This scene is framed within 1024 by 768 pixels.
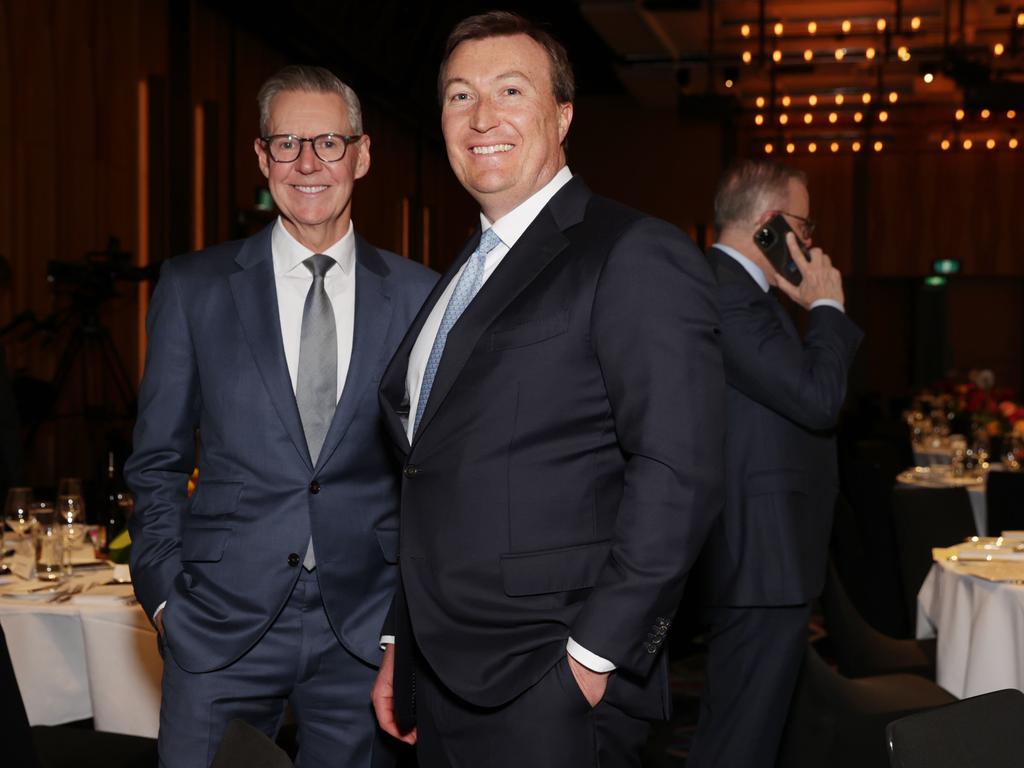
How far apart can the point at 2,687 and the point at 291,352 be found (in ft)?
2.77

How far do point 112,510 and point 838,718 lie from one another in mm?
2350

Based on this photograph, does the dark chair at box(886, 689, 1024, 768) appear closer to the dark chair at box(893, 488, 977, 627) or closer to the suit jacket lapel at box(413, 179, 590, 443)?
the suit jacket lapel at box(413, 179, 590, 443)

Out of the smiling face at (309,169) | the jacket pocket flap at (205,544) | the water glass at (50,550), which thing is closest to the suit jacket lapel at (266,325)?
the smiling face at (309,169)

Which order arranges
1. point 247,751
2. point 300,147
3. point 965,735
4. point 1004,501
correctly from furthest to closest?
point 1004,501 → point 300,147 → point 965,735 → point 247,751

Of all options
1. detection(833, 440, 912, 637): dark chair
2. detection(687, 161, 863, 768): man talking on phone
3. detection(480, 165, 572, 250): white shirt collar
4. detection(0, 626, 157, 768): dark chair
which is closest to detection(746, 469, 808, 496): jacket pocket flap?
detection(687, 161, 863, 768): man talking on phone

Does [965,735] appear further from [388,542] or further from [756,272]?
[756,272]

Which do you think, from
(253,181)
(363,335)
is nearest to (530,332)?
(363,335)

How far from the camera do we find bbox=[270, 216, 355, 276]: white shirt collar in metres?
2.61

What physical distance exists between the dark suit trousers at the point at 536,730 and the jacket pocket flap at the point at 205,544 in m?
0.59

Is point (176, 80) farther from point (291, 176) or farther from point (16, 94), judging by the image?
point (291, 176)

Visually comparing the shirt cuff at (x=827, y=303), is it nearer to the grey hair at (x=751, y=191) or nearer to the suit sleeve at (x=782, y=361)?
the suit sleeve at (x=782, y=361)

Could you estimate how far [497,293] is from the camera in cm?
196

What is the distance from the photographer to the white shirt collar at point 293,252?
8.56 ft

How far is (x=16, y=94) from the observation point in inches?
309
